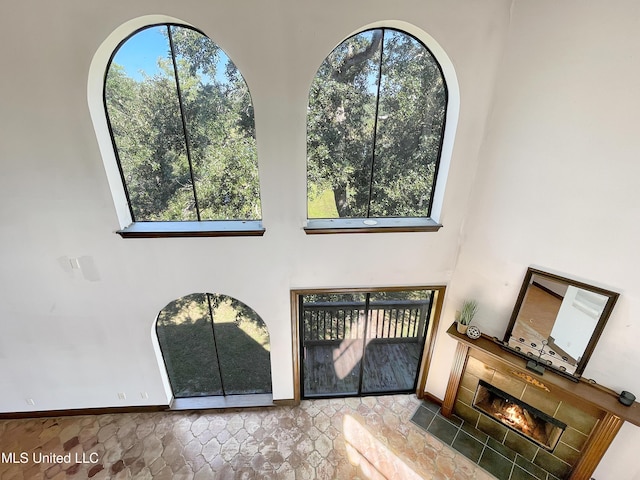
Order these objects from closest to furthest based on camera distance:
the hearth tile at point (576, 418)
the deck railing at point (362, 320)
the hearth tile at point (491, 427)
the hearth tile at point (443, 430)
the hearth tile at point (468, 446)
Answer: the hearth tile at point (576, 418) < the hearth tile at point (468, 446) < the hearth tile at point (491, 427) < the hearth tile at point (443, 430) < the deck railing at point (362, 320)

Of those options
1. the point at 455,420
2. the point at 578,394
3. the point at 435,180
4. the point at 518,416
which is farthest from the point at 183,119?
the point at 518,416

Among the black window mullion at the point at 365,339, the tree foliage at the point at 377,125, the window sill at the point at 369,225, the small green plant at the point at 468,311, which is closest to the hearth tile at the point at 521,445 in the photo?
the small green plant at the point at 468,311

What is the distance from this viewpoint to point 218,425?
15.1ft

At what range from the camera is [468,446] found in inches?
172

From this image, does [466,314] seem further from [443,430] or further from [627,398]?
[443,430]

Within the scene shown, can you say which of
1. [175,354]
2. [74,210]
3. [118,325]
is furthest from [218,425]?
[74,210]

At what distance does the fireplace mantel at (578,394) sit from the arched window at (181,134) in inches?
129

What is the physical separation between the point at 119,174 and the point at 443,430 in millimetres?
5623

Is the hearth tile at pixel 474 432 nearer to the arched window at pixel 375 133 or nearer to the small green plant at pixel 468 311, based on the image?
the small green plant at pixel 468 311

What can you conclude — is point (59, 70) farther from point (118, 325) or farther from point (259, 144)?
point (118, 325)

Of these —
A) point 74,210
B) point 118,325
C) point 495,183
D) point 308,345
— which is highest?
point 495,183

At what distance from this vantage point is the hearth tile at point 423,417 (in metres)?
4.68

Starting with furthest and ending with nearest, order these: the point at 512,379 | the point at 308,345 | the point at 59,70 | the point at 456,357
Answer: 1. the point at 308,345
2. the point at 456,357
3. the point at 512,379
4. the point at 59,70

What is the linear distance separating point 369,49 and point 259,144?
5.22 feet
